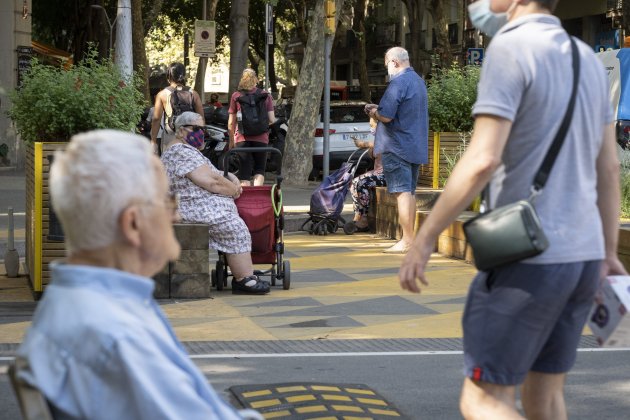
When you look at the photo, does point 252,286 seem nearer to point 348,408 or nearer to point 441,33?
point 348,408

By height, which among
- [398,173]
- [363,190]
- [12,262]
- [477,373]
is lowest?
[12,262]

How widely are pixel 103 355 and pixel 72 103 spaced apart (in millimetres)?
7306

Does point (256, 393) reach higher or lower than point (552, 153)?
lower

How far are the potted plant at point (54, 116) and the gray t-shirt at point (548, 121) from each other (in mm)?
5967

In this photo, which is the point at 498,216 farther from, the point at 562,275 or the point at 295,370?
the point at 295,370

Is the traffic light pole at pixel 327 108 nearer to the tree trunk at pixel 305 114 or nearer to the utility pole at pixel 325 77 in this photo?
the utility pole at pixel 325 77

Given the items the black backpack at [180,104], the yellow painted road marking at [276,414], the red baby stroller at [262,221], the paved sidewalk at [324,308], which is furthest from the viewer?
the black backpack at [180,104]

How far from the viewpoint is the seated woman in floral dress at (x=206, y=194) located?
976 centimetres

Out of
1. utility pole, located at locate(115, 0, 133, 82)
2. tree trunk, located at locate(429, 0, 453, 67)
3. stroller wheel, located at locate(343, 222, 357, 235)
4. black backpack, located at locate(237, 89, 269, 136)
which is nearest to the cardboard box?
stroller wheel, located at locate(343, 222, 357, 235)

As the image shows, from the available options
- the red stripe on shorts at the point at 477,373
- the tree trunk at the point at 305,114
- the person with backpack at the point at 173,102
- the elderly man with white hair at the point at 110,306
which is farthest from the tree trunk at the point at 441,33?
the elderly man with white hair at the point at 110,306

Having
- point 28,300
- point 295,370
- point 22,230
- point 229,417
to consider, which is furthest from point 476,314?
point 22,230

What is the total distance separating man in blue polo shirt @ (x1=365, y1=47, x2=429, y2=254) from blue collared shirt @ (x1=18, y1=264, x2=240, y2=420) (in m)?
9.89

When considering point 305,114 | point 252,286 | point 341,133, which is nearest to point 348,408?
point 252,286

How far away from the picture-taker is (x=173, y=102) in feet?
47.3
